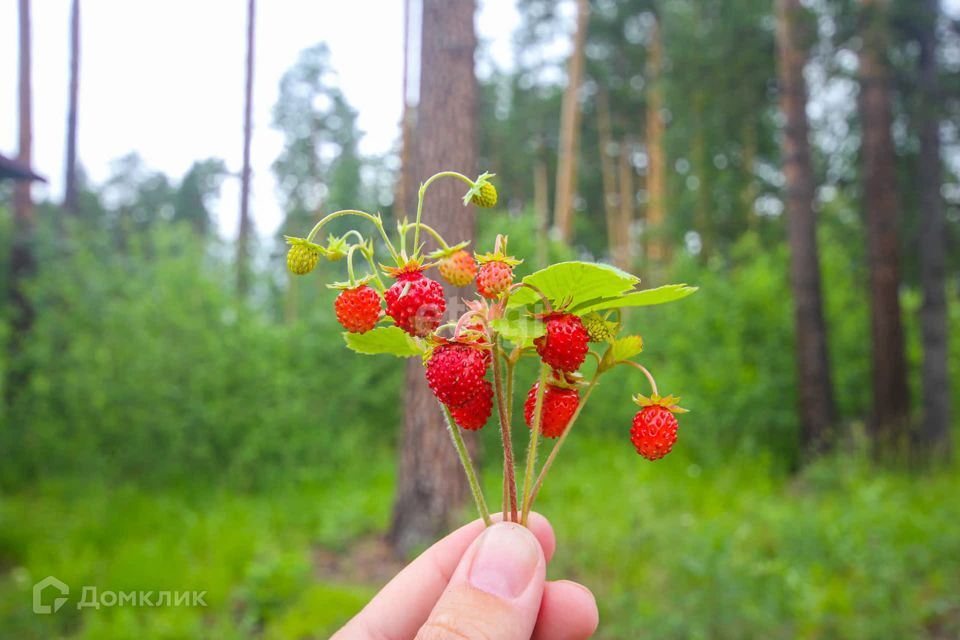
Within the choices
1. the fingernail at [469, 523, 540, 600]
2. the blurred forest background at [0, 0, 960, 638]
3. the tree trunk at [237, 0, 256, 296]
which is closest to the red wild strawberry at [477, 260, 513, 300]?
the fingernail at [469, 523, 540, 600]

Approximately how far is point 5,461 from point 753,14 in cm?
1101

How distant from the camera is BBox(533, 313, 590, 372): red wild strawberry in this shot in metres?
0.90

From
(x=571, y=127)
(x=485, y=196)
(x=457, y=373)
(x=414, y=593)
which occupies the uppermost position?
(x=571, y=127)

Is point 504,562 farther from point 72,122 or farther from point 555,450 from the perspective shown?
point 72,122

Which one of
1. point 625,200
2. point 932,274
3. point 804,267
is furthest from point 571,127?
point 932,274

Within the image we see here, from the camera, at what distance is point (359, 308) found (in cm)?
89

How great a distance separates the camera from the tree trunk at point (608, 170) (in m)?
20.8

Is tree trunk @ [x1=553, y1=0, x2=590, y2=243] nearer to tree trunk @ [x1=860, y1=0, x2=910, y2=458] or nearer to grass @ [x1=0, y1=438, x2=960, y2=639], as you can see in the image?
tree trunk @ [x1=860, y1=0, x2=910, y2=458]

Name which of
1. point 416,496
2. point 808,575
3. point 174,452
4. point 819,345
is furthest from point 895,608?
point 174,452

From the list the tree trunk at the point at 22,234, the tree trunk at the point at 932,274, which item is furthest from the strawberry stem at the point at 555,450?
the tree trunk at the point at 22,234

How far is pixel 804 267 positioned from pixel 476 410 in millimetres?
6788

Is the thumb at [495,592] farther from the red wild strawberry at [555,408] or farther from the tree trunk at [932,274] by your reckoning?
the tree trunk at [932,274]

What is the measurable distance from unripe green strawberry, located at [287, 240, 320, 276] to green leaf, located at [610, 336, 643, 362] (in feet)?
1.39

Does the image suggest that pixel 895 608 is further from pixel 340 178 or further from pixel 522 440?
pixel 340 178
